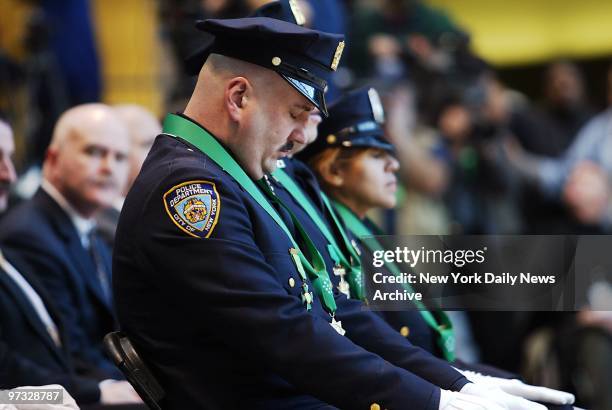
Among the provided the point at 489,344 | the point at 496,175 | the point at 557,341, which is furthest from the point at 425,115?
the point at 557,341

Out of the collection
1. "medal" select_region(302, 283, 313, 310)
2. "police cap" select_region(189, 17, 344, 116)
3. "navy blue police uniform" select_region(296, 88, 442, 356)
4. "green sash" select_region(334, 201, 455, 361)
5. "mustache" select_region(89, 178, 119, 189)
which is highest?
"police cap" select_region(189, 17, 344, 116)

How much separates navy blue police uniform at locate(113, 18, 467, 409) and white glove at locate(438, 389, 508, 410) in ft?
0.08

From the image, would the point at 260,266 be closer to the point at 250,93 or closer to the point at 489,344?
the point at 250,93

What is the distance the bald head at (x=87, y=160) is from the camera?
362cm

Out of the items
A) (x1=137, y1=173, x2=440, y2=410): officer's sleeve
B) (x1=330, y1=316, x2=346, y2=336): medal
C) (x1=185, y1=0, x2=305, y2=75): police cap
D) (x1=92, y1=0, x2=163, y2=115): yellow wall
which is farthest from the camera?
(x1=92, y1=0, x2=163, y2=115): yellow wall

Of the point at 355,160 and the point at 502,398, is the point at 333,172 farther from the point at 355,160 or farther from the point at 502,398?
the point at 502,398

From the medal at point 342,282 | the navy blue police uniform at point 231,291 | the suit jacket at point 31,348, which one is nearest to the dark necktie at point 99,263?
the suit jacket at point 31,348

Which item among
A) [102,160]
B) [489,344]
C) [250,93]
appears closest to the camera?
[250,93]

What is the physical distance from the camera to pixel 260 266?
2172 millimetres

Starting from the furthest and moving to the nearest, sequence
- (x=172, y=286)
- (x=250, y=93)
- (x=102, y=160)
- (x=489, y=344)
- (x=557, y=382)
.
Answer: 1. (x=489, y=344)
2. (x=557, y=382)
3. (x=102, y=160)
4. (x=250, y=93)
5. (x=172, y=286)

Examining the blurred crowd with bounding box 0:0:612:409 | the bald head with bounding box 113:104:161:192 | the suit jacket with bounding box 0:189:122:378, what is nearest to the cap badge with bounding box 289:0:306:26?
the blurred crowd with bounding box 0:0:612:409

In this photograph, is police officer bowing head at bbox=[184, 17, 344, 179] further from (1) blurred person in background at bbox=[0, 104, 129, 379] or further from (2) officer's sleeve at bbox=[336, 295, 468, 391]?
(1) blurred person in background at bbox=[0, 104, 129, 379]

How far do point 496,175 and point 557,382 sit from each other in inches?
68.6

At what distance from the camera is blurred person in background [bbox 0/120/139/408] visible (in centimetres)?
296
